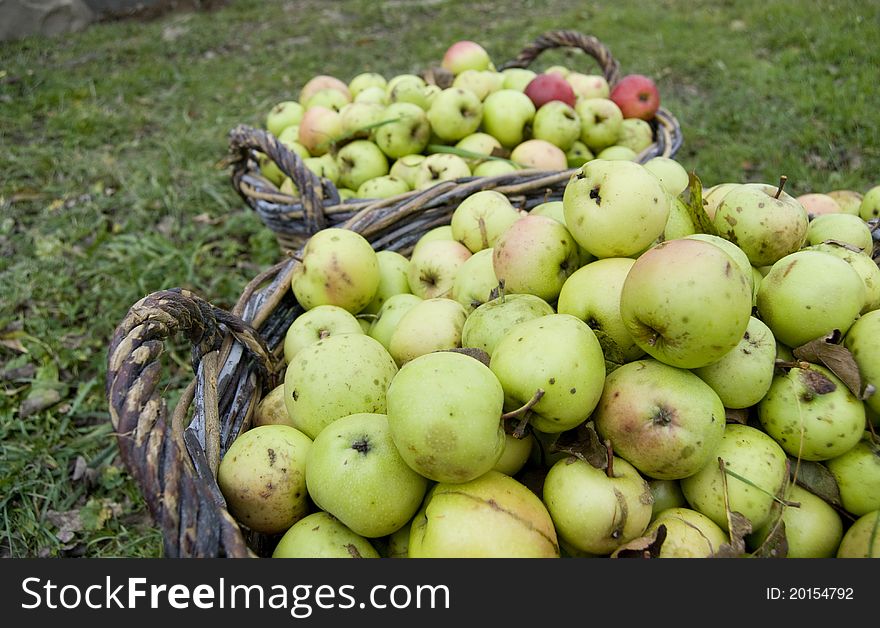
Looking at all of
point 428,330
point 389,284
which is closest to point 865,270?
point 428,330

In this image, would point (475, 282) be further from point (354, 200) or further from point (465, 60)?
point (465, 60)

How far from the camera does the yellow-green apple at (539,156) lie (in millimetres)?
2729

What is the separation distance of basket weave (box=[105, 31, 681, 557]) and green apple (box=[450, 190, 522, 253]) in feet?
0.46

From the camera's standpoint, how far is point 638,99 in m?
3.12

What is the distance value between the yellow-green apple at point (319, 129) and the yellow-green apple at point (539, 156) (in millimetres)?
847

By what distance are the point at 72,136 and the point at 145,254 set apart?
6.61 ft

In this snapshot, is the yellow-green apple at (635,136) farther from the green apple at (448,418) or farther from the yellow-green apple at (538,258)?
the green apple at (448,418)

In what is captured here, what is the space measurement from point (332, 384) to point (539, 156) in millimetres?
1657

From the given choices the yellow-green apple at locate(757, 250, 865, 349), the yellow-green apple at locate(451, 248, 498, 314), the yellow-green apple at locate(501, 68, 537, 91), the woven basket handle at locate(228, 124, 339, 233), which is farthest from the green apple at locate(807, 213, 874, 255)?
the yellow-green apple at locate(501, 68, 537, 91)

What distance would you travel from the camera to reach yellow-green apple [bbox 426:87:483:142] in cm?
281

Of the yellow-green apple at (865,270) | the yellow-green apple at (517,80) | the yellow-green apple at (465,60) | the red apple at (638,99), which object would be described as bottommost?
the yellow-green apple at (865,270)

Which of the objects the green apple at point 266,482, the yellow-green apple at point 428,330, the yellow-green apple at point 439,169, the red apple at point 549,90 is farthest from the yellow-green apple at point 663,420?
the red apple at point 549,90

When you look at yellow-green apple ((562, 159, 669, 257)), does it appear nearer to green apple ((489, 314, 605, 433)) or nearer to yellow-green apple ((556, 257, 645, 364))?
yellow-green apple ((556, 257, 645, 364))
